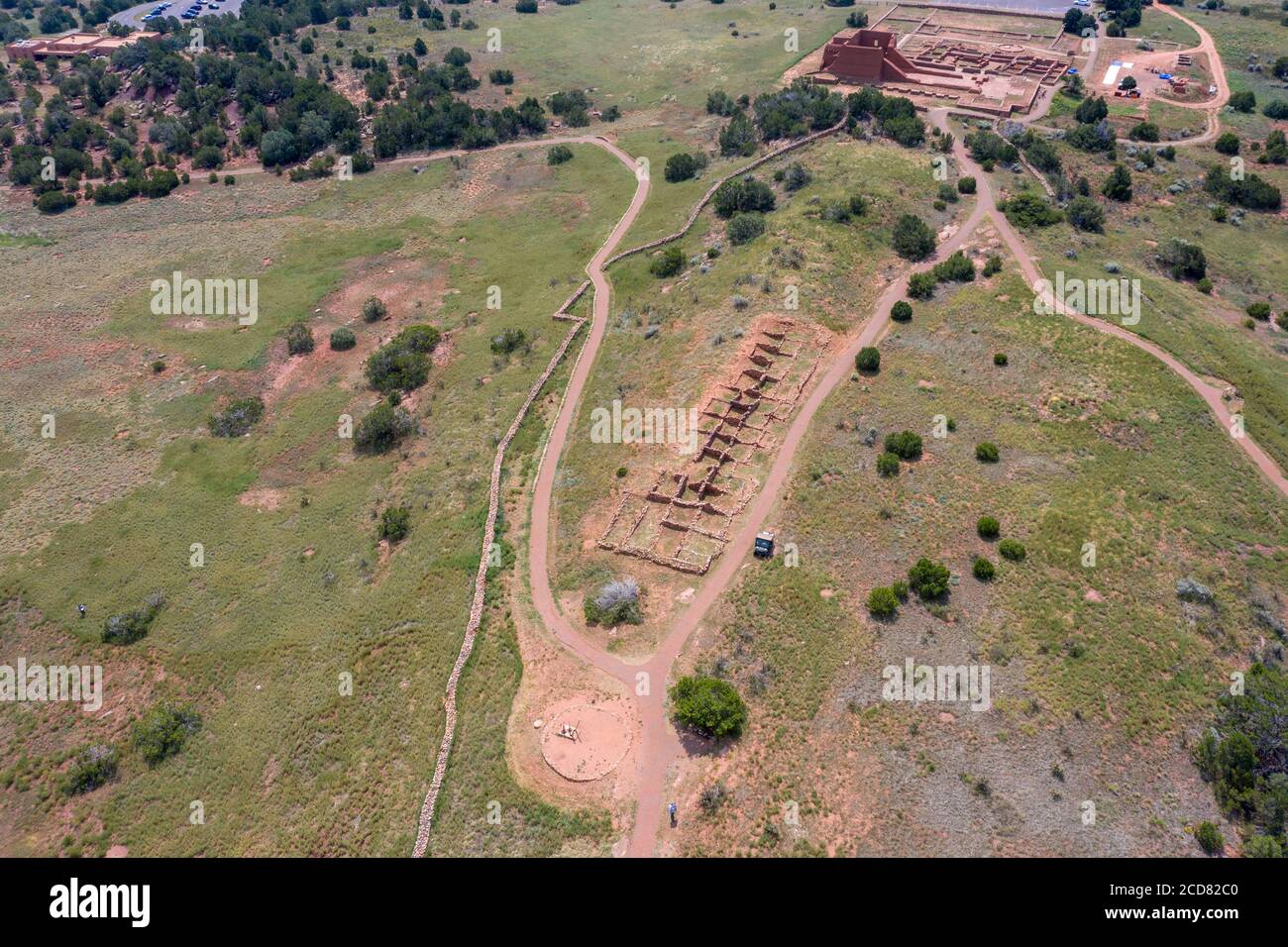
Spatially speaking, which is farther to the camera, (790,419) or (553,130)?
(553,130)

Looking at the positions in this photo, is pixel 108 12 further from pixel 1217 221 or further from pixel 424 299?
pixel 1217 221

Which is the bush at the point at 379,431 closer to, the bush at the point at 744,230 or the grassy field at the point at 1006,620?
the grassy field at the point at 1006,620

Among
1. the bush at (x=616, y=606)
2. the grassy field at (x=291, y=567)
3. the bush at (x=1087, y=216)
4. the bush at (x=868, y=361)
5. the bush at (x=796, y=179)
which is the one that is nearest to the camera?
the grassy field at (x=291, y=567)

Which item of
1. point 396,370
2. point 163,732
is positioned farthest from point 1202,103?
point 163,732

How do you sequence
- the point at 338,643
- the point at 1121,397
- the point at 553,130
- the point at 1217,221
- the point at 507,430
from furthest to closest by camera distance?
the point at 553,130
the point at 1217,221
the point at 507,430
the point at 1121,397
the point at 338,643

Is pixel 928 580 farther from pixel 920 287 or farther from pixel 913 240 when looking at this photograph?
pixel 913 240

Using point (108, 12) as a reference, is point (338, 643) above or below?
below

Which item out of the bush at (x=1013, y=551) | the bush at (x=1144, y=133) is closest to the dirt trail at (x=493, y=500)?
the bush at (x=1013, y=551)

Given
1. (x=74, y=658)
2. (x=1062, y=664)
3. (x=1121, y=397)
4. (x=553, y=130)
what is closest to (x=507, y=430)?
(x=74, y=658)
